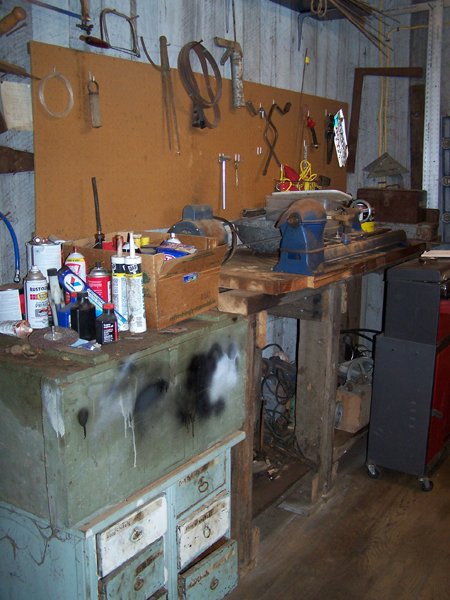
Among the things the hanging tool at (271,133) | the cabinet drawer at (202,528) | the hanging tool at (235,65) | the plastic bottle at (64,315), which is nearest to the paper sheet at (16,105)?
the plastic bottle at (64,315)

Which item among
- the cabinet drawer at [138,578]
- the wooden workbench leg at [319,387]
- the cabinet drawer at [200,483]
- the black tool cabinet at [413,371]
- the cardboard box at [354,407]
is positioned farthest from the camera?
the cardboard box at [354,407]

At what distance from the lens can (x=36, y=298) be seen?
1.52 metres

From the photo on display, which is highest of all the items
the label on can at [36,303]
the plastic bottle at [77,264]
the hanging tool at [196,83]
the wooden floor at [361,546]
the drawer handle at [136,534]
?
the hanging tool at [196,83]

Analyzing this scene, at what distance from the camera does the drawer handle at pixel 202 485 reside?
1687 mm

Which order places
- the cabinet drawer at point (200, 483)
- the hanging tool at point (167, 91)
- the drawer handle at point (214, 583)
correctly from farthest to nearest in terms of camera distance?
1. the hanging tool at point (167, 91)
2. the drawer handle at point (214, 583)
3. the cabinet drawer at point (200, 483)

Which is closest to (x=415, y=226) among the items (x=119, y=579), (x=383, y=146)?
(x=383, y=146)

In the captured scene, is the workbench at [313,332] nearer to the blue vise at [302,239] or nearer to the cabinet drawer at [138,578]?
the blue vise at [302,239]

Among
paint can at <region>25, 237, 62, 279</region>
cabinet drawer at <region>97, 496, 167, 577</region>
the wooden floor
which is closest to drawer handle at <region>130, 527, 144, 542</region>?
cabinet drawer at <region>97, 496, 167, 577</region>

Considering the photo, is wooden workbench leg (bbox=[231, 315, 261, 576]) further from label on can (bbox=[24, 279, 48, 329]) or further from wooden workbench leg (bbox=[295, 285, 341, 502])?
label on can (bbox=[24, 279, 48, 329])

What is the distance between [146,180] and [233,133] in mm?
602

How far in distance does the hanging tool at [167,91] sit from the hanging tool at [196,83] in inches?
3.1

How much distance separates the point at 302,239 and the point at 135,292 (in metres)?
0.68

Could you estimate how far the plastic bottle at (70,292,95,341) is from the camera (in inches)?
58.4

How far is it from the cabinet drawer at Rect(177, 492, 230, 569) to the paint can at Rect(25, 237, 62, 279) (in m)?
0.80
